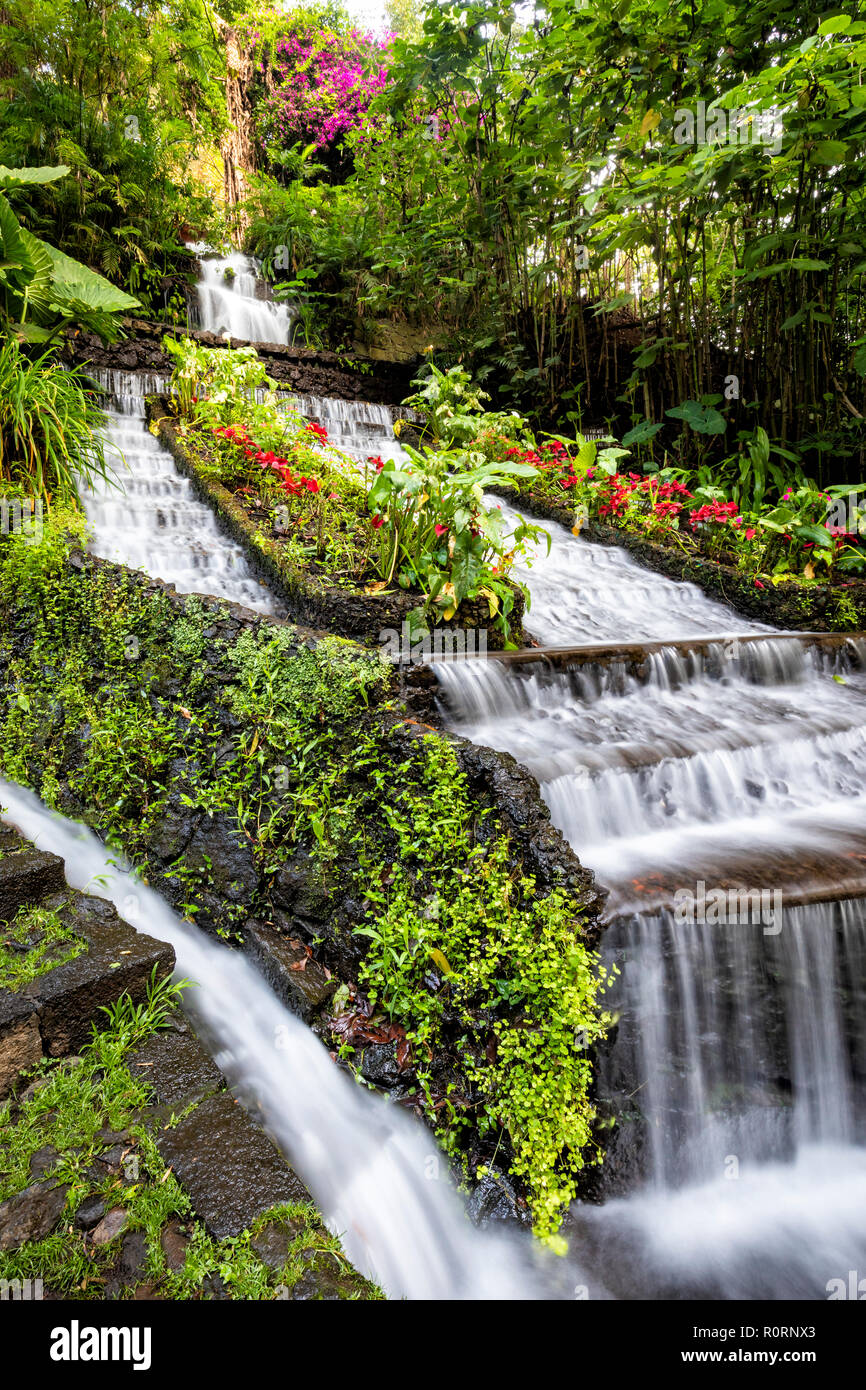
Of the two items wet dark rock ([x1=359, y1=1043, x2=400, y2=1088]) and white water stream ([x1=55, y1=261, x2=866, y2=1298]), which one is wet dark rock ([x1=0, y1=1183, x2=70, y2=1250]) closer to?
white water stream ([x1=55, y1=261, x2=866, y2=1298])

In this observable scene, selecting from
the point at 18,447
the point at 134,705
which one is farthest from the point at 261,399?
the point at 134,705

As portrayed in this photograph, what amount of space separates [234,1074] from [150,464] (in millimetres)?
5724

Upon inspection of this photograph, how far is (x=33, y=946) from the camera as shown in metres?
2.24

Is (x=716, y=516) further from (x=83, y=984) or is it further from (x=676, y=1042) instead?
(x=83, y=984)

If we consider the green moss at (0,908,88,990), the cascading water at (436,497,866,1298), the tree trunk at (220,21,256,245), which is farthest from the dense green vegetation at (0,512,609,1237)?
the tree trunk at (220,21,256,245)

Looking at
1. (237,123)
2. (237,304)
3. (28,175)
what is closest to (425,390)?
(28,175)

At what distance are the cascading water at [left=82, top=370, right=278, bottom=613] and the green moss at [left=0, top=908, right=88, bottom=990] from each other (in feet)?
8.00

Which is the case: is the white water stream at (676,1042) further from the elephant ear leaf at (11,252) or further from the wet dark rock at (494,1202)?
the elephant ear leaf at (11,252)

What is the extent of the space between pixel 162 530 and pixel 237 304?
692 centimetres

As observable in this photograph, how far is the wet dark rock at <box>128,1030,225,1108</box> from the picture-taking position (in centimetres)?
194

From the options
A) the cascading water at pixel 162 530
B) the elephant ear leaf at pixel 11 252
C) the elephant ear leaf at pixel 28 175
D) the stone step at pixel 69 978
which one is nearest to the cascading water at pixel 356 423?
the cascading water at pixel 162 530

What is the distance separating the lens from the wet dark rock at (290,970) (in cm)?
242
